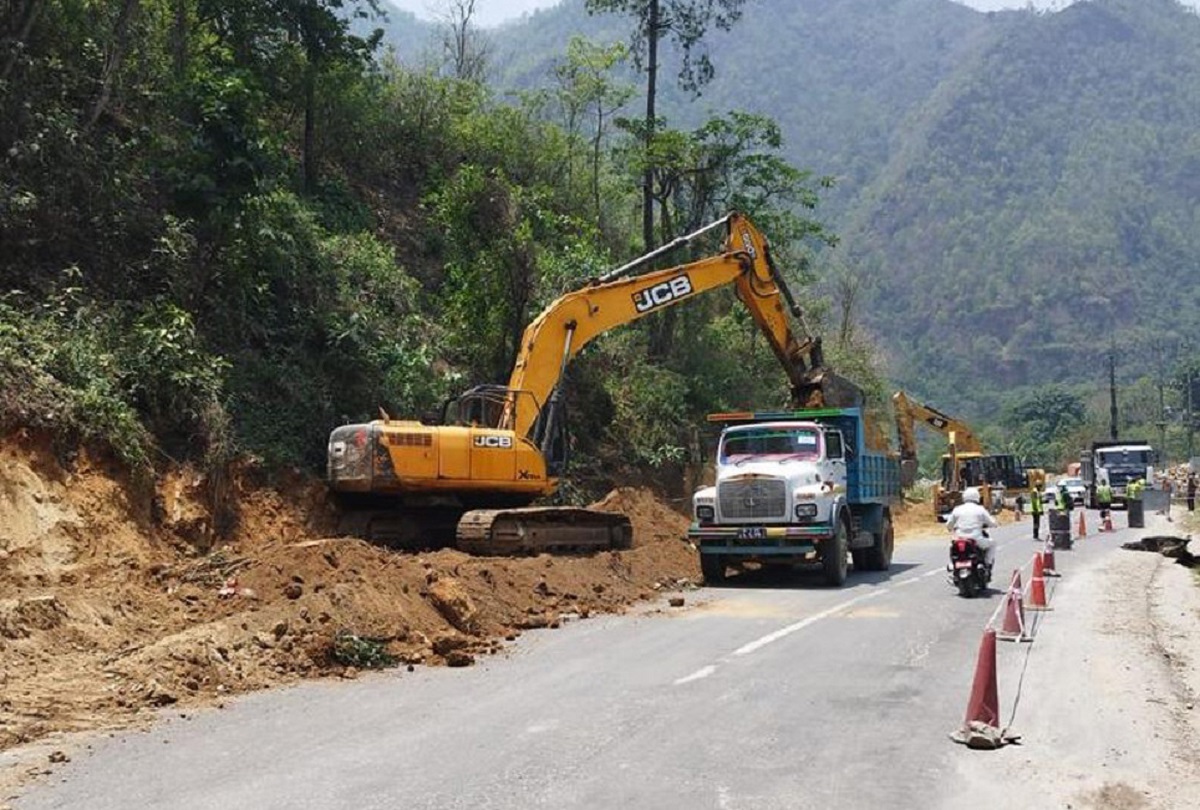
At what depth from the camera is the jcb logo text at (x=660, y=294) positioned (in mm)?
20062

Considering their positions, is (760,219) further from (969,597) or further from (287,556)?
(287,556)

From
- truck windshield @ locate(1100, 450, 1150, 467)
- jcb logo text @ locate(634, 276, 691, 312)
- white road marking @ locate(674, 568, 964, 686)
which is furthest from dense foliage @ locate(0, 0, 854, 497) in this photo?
truck windshield @ locate(1100, 450, 1150, 467)

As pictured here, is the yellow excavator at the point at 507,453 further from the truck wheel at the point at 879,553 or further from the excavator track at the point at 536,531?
the truck wheel at the point at 879,553

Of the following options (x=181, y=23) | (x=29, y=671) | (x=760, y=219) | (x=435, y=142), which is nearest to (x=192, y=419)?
(x=29, y=671)

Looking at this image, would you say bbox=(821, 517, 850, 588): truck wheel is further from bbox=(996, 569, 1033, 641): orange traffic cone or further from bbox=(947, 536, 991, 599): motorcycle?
bbox=(996, 569, 1033, 641): orange traffic cone

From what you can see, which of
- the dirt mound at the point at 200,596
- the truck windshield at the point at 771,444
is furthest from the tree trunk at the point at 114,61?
the truck windshield at the point at 771,444

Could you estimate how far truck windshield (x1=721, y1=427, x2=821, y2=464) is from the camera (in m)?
18.4

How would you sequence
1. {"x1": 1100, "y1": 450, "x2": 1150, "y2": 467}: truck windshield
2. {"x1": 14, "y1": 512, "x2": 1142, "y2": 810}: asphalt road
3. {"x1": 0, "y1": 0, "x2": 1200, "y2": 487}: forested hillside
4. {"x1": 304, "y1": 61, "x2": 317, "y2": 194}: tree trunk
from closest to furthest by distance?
{"x1": 14, "y1": 512, "x2": 1142, "y2": 810}: asphalt road → {"x1": 0, "y1": 0, "x2": 1200, "y2": 487}: forested hillside → {"x1": 304, "y1": 61, "x2": 317, "y2": 194}: tree trunk → {"x1": 1100, "y1": 450, "x2": 1150, "y2": 467}: truck windshield

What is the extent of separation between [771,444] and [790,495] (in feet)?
5.25

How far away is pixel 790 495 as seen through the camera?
56.9 feet

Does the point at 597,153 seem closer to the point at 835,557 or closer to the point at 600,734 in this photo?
the point at 835,557

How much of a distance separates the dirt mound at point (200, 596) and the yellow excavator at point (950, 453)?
2438cm

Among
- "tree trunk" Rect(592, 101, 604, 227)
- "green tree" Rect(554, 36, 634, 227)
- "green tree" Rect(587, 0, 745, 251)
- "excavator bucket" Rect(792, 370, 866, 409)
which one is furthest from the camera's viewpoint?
"green tree" Rect(554, 36, 634, 227)

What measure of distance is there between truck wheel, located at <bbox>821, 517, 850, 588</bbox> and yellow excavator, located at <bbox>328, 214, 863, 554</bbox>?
11.8ft
